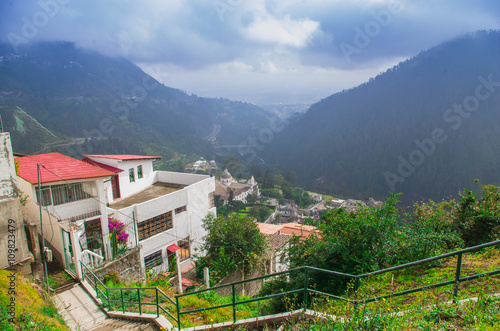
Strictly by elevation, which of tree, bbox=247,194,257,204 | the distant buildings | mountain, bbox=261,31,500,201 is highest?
mountain, bbox=261,31,500,201

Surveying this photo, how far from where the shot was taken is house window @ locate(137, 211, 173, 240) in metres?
11.5

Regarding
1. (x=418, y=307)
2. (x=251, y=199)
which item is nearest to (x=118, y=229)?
(x=418, y=307)

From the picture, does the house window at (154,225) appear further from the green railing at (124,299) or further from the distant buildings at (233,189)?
the distant buildings at (233,189)

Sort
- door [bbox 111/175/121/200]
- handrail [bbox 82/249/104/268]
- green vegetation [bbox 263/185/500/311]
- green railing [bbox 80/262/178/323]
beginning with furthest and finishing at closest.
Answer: door [bbox 111/175/121/200] → handrail [bbox 82/249/104/268] → green railing [bbox 80/262/178/323] → green vegetation [bbox 263/185/500/311]

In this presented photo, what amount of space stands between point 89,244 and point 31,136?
70426mm

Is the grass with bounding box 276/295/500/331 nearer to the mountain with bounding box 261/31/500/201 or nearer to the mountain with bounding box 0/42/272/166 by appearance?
the mountain with bounding box 0/42/272/166

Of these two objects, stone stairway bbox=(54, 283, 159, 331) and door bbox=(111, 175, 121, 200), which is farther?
door bbox=(111, 175, 121, 200)

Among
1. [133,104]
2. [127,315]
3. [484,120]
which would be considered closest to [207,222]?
[127,315]

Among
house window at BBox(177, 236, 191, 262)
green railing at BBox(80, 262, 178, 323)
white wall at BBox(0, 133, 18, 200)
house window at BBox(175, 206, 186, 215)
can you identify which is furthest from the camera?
house window at BBox(177, 236, 191, 262)

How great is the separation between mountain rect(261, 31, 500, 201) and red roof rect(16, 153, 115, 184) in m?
93.2

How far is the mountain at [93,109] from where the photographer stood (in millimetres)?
77688

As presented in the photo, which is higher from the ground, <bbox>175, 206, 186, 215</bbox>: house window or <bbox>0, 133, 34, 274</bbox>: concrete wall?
<bbox>0, 133, 34, 274</bbox>: concrete wall

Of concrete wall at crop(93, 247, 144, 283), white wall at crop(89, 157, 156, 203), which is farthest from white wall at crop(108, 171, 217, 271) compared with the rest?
white wall at crop(89, 157, 156, 203)

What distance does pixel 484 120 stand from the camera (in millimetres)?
100438
